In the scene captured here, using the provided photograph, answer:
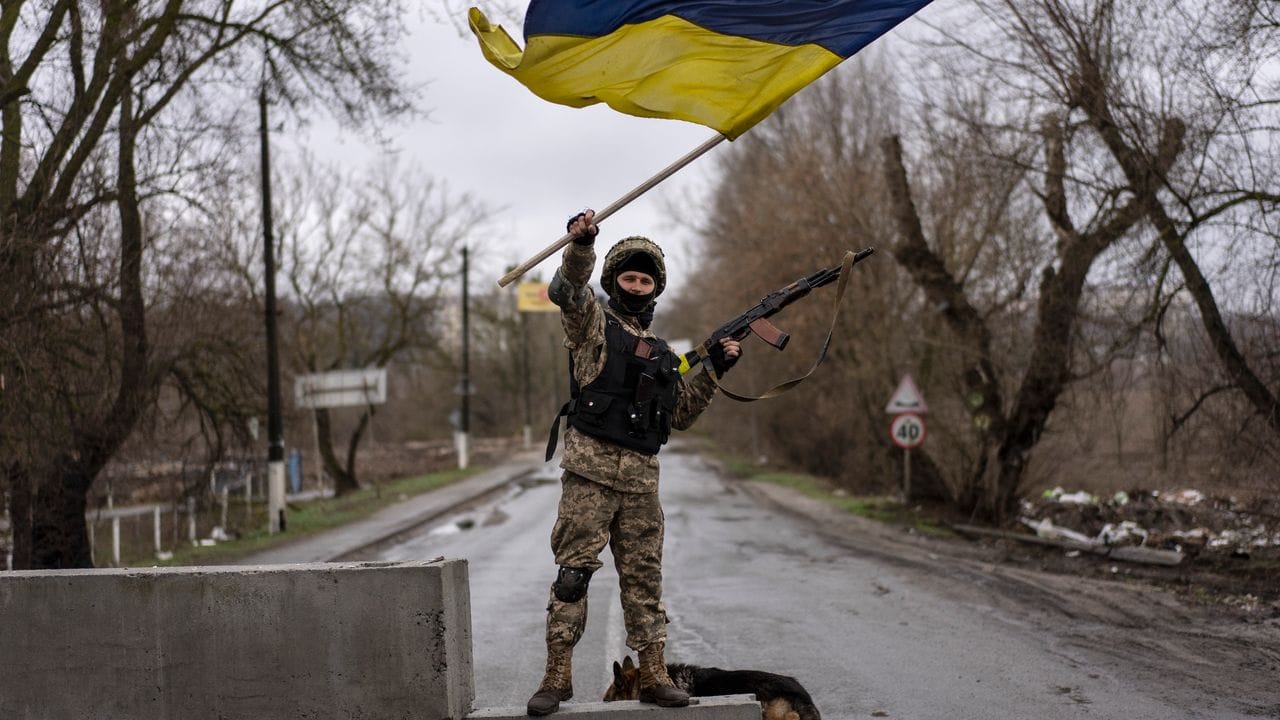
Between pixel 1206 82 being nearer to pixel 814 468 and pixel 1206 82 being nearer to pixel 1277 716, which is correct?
pixel 1277 716

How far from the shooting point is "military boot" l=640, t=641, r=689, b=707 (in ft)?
14.6

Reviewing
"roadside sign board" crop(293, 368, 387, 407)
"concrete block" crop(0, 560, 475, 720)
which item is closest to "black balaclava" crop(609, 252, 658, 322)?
"concrete block" crop(0, 560, 475, 720)

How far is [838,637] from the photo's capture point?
26.2ft

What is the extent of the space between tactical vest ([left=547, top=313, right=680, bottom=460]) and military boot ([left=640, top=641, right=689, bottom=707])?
88cm

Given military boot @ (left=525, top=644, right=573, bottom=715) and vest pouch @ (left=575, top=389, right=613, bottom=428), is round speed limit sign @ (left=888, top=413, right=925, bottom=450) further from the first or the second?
military boot @ (left=525, top=644, right=573, bottom=715)

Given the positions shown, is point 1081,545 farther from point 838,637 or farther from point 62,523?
point 62,523

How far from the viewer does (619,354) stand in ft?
15.9

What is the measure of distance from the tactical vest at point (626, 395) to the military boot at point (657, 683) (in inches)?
34.5

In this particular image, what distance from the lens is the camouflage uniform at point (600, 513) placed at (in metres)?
4.74

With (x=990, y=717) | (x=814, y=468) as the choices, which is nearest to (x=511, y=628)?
(x=990, y=717)

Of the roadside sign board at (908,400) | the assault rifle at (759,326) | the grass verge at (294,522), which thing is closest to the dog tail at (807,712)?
the assault rifle at (759,326)

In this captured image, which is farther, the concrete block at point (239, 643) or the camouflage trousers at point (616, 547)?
the camouflage trousers at point (616, 547)

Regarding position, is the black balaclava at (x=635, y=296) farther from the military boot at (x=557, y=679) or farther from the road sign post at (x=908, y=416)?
the road sign post at (x=908, y=416)

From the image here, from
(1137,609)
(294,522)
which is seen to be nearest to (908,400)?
(1137,609)
